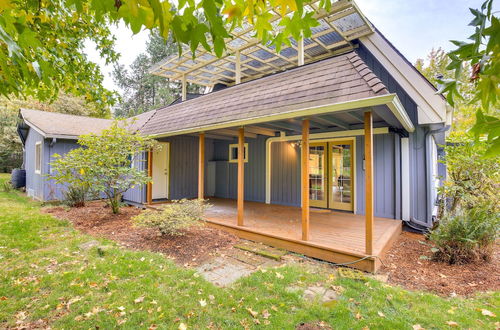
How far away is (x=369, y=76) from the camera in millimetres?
3717

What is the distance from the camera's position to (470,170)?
16.5 ft

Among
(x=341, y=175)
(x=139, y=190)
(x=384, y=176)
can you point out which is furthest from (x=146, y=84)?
(x=384, y=176)

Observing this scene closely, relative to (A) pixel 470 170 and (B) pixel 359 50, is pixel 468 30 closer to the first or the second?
(A) pixel 470 170

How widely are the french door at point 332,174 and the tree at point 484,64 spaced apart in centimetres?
587

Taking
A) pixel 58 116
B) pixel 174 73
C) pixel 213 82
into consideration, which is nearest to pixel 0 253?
pixel 174 73

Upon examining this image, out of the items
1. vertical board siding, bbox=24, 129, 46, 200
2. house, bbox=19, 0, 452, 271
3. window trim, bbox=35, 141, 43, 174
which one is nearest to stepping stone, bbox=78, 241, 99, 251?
house, bbox=19, 0, 452, 271

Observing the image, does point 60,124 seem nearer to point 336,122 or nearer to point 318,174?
point 318,174

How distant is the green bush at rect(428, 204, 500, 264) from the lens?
3.90m

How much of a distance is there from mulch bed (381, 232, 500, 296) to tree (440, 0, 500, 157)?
330 centimetres

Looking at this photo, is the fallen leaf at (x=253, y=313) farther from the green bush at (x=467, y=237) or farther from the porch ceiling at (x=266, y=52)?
the porch ceiling at (x=266, y=52)

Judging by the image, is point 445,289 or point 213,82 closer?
point 445,289

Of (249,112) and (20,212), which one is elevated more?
(249,112)

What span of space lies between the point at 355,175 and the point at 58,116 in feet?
41.5

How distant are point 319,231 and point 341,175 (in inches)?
94.4
